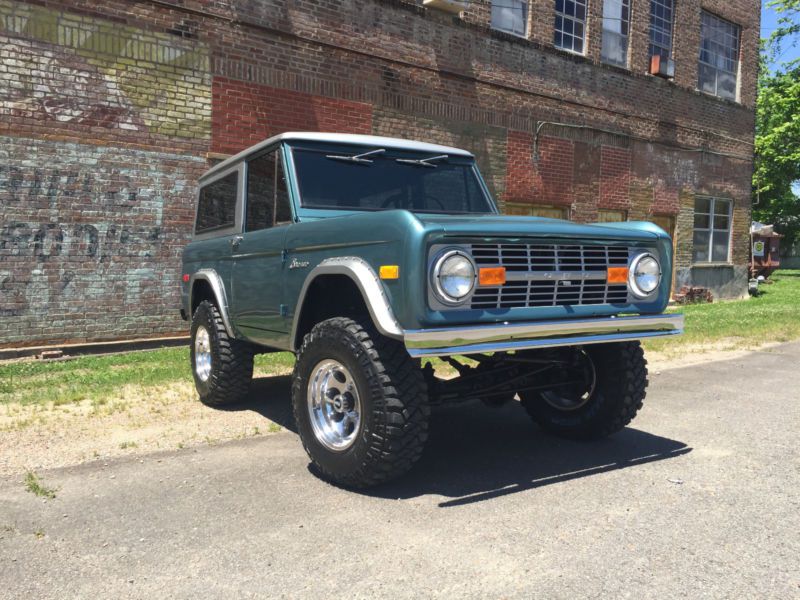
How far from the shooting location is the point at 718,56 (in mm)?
17859

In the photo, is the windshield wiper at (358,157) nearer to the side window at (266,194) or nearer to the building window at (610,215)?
the side window at (266,194)

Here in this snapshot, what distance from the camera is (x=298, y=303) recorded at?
4.31 m

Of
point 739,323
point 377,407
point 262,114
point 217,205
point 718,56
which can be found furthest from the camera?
point 718,56

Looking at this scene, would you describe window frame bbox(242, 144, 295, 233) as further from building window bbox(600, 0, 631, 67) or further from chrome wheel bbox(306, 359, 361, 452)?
building window bbox(600, 0, 631, 67)

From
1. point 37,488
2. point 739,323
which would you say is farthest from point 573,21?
point 37,488

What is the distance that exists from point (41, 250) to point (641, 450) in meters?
7.12

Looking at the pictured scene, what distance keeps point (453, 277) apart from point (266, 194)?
79.7 inches

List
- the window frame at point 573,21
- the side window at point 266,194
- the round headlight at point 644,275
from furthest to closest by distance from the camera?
the window frame at point 573,21 < the side window at point 266,194 < the round headlight at point 644,275

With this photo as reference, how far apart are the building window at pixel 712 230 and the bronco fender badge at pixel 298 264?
1499cm

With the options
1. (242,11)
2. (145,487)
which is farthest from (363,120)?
(145,487)

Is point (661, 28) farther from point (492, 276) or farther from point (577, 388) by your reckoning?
point (492, 276)

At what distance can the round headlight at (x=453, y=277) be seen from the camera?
139 inches

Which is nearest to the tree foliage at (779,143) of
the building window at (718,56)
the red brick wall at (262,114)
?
the building window at (718,56)

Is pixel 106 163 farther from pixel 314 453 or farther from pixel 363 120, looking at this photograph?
pixel 314 453
